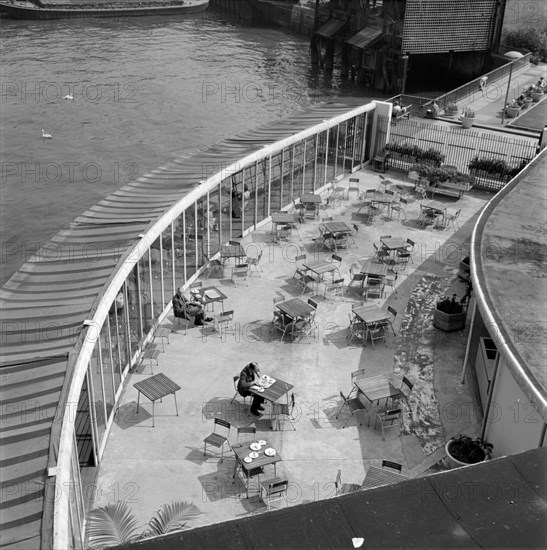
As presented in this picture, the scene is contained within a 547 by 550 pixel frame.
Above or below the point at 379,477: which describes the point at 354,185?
below

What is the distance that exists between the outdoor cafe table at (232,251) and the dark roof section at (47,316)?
6.67 ft

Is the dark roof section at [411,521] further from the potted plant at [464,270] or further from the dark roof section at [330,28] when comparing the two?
the dark roof section at [330,28]

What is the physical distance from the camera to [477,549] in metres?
7.41

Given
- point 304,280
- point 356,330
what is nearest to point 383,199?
point 304,280

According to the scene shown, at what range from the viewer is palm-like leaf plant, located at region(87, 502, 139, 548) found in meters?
10.9

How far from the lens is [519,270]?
16.2 metres

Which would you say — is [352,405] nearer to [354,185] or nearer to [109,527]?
[109,527]

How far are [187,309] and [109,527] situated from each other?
7.90 m

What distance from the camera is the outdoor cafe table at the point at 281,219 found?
76.0ft

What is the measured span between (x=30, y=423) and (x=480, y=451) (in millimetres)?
8112

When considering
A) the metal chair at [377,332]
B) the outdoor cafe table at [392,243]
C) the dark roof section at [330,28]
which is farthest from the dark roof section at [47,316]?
the dark roof section at [330,28]

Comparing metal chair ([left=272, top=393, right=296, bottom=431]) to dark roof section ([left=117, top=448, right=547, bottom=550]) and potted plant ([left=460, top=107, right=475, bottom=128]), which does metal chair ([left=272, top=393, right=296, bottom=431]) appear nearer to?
dark roof section ([left=117, top=448, right=547, bottom=550])

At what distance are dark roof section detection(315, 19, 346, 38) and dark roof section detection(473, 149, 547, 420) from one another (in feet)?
123

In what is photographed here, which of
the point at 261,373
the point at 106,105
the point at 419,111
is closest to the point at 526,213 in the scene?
the point at 261,373
